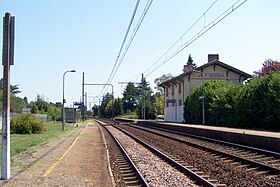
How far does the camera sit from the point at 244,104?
37719mm

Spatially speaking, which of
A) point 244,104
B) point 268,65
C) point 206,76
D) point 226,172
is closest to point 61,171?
point 226,172

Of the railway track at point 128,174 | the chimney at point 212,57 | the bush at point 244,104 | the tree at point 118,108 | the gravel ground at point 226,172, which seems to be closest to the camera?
the gravel ground at point 226,172

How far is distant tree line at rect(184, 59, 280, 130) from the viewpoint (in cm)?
3300

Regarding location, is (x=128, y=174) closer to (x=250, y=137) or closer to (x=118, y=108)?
(x=250, y=137)

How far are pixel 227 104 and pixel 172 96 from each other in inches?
1325

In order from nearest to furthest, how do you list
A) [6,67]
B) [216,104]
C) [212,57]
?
[6,67]
[216,104]
[212,57]

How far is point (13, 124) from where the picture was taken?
138 feet

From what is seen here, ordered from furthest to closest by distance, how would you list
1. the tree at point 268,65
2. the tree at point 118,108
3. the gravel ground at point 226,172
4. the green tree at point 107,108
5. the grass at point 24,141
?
the green tree at point 107,108
the tree at point 118,108
the tree at point 268,65
the grass at point 24,141
the gravel ground at point 226,172

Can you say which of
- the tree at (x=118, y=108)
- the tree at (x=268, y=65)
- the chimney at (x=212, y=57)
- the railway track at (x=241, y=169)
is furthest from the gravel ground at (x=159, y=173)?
the tree at (x=118, y=108)

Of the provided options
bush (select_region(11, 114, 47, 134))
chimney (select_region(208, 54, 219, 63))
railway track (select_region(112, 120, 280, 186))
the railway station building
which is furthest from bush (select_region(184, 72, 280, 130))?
chimney (select_region(208, 54, 219, 63))

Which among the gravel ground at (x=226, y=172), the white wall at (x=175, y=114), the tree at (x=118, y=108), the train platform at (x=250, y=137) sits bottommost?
the gravel ground at (x=226, y=172)

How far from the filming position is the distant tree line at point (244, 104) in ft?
108

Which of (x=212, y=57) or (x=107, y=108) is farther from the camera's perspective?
(x=107, y=108)

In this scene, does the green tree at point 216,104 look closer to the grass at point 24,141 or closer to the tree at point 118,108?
the grass at point 24,141
